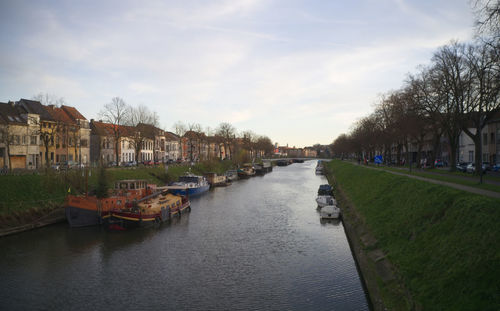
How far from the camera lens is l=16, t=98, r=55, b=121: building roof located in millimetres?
64250

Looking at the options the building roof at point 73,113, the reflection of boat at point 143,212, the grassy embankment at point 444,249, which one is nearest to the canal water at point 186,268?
the reflection of boat at point 143,212

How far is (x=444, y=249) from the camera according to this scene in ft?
45.9

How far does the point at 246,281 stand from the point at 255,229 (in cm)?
1202

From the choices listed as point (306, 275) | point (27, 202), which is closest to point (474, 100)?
point (306, 275)

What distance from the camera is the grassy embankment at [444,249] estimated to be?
1084cm

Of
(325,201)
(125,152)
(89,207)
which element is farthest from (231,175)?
(89,207)

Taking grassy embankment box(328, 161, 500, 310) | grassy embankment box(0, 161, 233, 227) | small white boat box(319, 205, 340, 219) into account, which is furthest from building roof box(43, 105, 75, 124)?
grassy embankment box(328, 161, 500, 310)

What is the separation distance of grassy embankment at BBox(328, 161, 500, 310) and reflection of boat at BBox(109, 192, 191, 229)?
2001cm

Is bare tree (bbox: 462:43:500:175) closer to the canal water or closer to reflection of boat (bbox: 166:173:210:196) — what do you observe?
the canal water

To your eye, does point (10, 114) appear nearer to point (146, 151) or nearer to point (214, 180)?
point (214, 180)

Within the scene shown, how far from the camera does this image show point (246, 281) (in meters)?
19.1

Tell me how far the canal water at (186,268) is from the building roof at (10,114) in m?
36.6

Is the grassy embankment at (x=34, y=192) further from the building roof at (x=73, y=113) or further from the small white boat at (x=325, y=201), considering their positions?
the building roof at (x=73, y=113)

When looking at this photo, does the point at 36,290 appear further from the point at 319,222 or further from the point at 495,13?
the point at 495,13
